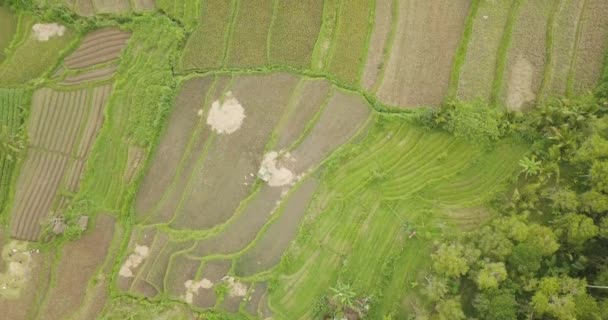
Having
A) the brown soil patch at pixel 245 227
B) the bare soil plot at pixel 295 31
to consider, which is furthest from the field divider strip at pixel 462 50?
the brown soil patch at pixel 245 227

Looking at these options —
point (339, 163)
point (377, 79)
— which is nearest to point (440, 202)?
point (339, 163)

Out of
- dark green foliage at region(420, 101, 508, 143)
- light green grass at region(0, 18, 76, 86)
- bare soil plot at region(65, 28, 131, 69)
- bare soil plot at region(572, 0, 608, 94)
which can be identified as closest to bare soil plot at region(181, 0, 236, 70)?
bare soil plot at region(65, 28, 131, 69)

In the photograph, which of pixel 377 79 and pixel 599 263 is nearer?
pixel 599 263

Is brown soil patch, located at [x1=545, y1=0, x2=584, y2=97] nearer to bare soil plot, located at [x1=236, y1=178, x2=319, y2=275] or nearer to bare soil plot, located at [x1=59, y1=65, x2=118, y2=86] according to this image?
bare soil plot, located at [x1=236, y1=178, x2=319, y2=275]

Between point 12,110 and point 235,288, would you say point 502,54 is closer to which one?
point 235,288

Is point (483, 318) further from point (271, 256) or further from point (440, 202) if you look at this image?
point (271, 256)

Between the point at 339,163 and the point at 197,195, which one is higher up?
the point at 339,163

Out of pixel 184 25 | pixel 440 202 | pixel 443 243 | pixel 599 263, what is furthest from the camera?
pixel 184 25
